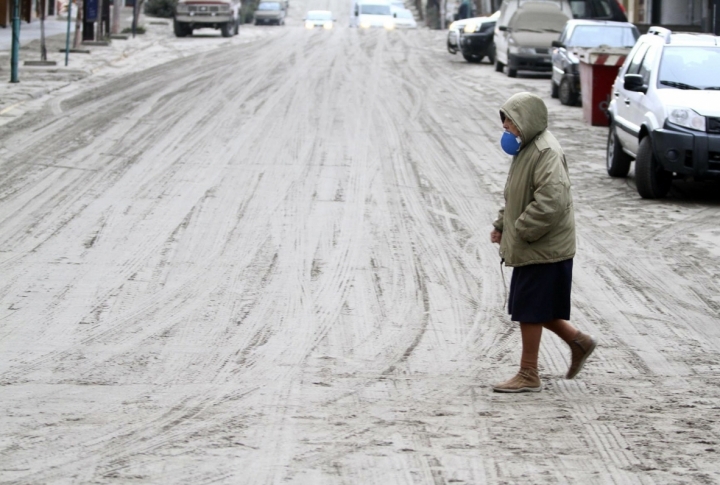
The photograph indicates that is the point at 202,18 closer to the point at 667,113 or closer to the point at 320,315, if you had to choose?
the point at 667,113

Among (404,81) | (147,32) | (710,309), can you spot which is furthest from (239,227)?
(147,32)

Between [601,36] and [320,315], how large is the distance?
1714 centimetres

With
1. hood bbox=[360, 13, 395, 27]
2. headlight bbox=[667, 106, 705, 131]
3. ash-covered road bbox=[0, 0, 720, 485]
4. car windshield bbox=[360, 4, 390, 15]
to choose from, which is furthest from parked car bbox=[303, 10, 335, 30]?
headlight bbox=[667, 106, 705, 131]

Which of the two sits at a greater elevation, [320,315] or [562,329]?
[562,329]

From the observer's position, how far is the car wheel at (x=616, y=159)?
14188 millimetres

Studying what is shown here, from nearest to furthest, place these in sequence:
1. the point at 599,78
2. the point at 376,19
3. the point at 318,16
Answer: the point at 599,78
the point at 376,19
the point at 318,16

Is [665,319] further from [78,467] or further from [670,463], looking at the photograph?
[78,467]

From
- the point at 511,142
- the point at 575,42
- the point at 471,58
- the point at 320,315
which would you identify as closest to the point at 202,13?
the point at 471,58

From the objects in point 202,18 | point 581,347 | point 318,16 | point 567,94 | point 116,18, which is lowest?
point 581,347

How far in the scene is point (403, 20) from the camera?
50.5 meters

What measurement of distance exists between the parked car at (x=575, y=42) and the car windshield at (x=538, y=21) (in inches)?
156

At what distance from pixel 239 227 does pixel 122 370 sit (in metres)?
4.27

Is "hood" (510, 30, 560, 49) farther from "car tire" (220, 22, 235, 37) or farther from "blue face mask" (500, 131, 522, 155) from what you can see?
"blue face mask" (500, 131, 522, 155)

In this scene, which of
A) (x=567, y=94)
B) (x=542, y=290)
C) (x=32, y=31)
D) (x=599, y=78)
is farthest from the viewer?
(x=32, y=31)
